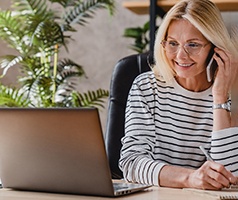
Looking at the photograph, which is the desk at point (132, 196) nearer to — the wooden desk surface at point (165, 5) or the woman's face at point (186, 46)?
the woman's face at point (186, 46)

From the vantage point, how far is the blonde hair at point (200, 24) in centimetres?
204

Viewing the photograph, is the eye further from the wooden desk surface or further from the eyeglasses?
the wooden desk surface

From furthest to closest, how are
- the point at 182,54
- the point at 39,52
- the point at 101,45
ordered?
the point at 101,45, the point at 39,52, the point at 182,54

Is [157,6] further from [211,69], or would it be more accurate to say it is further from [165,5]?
[211,69]

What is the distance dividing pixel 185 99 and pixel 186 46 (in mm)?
209

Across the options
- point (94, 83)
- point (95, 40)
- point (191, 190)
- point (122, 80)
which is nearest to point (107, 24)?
point (95, 40)

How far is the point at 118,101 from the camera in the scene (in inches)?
88.3

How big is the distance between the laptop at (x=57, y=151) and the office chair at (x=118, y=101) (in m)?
0.59

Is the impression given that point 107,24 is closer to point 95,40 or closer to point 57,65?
point 95,40

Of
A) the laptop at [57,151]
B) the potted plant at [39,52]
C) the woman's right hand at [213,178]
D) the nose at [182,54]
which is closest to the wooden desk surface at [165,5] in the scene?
the potted plant at [39,52]

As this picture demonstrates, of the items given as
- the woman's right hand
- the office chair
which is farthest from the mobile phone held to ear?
the woman's right hand

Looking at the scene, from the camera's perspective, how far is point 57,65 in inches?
138

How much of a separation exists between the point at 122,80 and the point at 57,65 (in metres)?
1.30

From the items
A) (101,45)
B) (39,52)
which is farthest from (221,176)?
(101,45)
